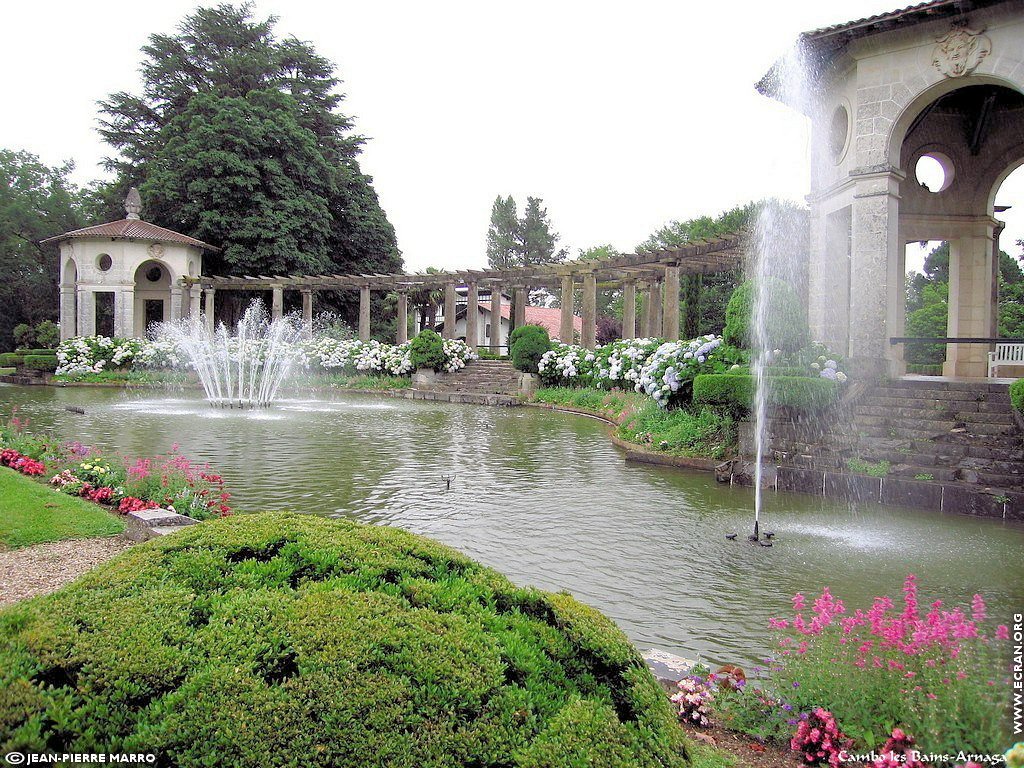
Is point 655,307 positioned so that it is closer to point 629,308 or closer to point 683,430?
point 629,308

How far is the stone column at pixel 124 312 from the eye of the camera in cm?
3259

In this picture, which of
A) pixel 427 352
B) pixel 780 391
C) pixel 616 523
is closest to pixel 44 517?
pixel 616 523

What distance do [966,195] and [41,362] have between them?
30.8 metres

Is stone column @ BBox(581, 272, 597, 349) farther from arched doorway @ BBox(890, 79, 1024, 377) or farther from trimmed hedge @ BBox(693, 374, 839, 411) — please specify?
trimmed hedge @ BBox(693, 374, 839, 411)

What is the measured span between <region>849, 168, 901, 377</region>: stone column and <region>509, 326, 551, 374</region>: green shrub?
12341 millimetres

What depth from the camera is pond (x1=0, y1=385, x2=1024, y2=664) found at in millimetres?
5086

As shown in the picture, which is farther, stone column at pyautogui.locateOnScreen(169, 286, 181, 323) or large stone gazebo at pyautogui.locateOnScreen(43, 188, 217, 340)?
stone column at pyautogui.locateOnScreen(169, 286, 181, 323)

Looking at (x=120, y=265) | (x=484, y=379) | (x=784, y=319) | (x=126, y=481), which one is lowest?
(x=126, y=481)

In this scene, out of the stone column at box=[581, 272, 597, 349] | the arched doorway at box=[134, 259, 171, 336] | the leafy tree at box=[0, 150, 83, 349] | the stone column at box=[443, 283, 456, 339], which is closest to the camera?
the stone column at box=[581, 272, 597, 349]

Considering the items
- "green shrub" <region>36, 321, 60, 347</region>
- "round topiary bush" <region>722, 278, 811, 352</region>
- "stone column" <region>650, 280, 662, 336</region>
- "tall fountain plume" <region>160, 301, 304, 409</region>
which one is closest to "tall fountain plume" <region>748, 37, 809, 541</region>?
"round topiary bush" <region>722, 278, 811, 352</region>

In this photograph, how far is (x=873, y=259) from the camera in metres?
12.0

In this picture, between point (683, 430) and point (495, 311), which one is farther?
point (495, 311)

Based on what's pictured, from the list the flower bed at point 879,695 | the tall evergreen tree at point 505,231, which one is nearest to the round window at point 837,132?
the flower bed at point 879,695

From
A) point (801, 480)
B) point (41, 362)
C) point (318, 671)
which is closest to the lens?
point (318, 671)
